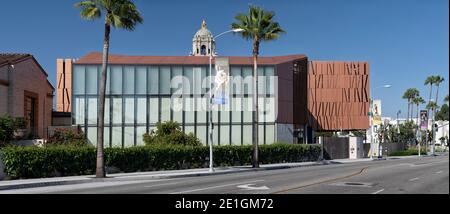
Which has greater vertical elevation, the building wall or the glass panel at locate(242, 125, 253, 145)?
the building wall

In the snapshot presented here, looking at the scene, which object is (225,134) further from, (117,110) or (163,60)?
(117,110)

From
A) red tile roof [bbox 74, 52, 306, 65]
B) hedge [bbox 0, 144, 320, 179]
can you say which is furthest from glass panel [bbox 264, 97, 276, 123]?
hedge [bbox 0, 144, 320, 179]

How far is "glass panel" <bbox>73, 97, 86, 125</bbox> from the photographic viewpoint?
5217 cm

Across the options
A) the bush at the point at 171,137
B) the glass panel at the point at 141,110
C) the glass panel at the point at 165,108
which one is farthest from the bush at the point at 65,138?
the glass panel at the point at 165,108

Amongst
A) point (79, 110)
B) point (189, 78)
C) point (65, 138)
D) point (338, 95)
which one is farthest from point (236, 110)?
point (338, 95)

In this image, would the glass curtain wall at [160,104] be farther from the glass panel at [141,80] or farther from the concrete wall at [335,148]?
the concrete wall at [335,148]

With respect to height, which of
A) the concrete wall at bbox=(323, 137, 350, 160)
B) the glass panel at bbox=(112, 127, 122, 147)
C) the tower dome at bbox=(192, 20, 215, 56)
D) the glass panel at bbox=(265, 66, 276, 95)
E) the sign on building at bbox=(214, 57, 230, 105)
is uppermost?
the tower dome at bbox=(192, 20, 215, 56)

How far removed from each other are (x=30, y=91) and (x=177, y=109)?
13431 mm

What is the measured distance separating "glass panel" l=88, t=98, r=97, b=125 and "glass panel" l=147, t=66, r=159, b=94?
5291 millimetres

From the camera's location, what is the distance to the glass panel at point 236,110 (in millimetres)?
55781

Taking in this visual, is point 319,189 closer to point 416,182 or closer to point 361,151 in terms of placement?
point 416,182

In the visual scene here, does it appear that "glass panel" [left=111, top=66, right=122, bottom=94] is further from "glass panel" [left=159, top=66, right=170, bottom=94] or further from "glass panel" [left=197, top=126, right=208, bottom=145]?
"glass panel" [left=197, top=126, right=208, bottom=145]

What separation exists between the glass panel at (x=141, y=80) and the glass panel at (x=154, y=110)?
1.17 m

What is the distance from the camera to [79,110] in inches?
2063
